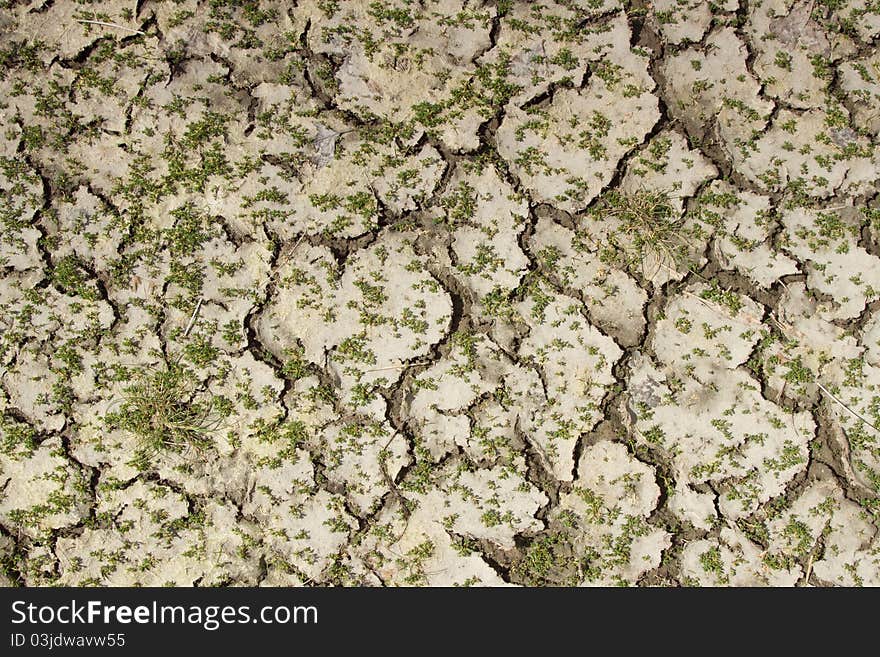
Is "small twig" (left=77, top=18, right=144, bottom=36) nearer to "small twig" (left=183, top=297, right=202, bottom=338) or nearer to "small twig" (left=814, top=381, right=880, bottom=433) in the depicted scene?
"small twig" (left=183, top=297, right=202, bottom=338)

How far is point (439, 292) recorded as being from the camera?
2.87 meters

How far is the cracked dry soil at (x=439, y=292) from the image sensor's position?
2805mm

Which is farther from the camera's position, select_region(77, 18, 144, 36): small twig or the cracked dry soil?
select_region(77, 18, 144, 36): small twig

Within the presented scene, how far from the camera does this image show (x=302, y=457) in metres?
2.82

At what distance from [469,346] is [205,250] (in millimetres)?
1144

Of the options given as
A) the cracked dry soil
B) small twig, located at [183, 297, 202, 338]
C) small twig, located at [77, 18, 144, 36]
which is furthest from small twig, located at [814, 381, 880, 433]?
small twig, located at [77, 18, 144, 36]

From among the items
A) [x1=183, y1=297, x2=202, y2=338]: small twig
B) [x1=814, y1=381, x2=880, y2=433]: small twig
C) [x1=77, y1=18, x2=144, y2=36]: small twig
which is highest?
[x1=77, y1=18, x2=144, y2=36]: small twig

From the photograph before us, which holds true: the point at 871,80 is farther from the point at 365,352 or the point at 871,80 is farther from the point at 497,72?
the point at 365,352

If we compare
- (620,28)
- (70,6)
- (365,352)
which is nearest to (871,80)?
(620,28)

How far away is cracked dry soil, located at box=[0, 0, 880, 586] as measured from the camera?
2.80 m

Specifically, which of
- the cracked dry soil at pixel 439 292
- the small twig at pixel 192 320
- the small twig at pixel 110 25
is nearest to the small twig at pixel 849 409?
the cracked dry soil at pixel 439 292

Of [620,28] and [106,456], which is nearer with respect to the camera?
[106,456]

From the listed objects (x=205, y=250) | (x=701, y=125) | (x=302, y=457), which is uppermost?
(x=701, y=125)

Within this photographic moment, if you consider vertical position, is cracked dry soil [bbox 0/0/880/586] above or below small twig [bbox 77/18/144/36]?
below
